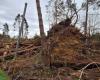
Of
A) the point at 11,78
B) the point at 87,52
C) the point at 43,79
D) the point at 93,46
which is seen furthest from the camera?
the point at 93,46

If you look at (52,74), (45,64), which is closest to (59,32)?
(45,64)

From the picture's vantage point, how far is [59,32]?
8.62m

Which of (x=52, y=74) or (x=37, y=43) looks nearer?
(x=52, y=74)

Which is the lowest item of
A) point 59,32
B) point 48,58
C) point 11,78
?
point 11,78

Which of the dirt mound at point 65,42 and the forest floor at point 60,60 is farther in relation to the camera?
the dirt mound at point 65,42

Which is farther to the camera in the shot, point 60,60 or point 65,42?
point 65,42

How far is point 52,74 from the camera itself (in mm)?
6910

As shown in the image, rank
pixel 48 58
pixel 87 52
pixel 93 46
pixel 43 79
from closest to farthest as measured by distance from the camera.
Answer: pixel 43 79 → pixel 48 58 → pixel 87 52 → pixel 93 46

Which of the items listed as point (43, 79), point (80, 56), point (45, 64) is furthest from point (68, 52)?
point (43, 79)

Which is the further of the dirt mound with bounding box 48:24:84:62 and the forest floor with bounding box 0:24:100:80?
the dirt mound with bounding box 48:24:84:62

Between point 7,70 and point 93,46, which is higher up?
point 93,46

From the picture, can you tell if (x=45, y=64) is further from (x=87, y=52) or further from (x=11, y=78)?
(x=87, y=52)

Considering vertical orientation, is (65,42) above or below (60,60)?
above

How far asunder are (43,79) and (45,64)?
0.93 m
